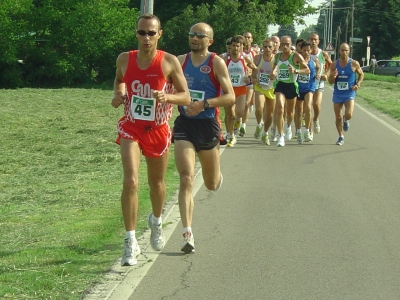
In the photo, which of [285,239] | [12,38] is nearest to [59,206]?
[285,239]

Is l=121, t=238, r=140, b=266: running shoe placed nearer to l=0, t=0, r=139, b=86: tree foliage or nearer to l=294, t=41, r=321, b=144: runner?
l=294, t=41, r=321, b=144: runner

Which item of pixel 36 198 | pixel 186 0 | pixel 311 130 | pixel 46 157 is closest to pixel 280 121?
pixel 311 130

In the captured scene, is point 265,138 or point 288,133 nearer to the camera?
point 265,138

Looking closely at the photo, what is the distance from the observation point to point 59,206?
9.40m

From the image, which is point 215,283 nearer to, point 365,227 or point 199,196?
point 365,227

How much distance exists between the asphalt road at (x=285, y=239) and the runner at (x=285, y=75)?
2012mm

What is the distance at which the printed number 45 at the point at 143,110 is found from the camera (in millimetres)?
6773

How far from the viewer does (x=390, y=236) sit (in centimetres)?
797

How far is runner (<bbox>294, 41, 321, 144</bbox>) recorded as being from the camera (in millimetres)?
16047

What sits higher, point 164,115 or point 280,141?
point 164,115

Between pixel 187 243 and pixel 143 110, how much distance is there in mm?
1171

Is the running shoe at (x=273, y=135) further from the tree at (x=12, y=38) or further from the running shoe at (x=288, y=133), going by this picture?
the tree at (x=12, y=38)

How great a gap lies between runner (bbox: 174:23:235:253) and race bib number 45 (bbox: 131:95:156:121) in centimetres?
49

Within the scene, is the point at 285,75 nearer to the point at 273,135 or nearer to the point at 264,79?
the point at 264,79
